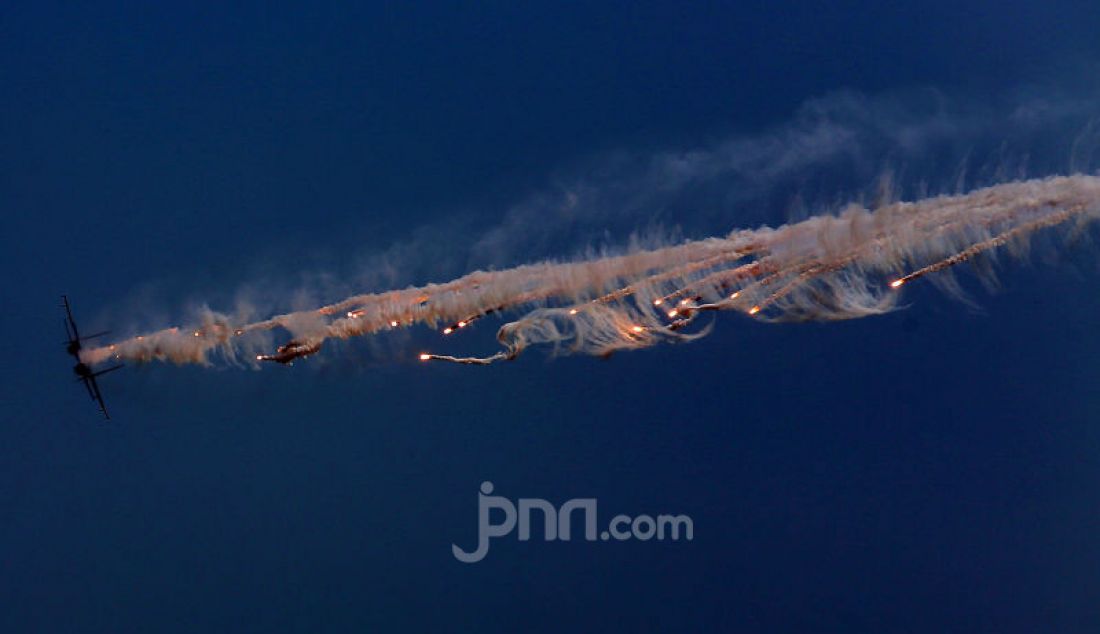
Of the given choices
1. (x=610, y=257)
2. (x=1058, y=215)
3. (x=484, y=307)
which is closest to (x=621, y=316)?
(x=610, y=257)

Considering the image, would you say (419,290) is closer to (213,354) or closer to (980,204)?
(213,354)

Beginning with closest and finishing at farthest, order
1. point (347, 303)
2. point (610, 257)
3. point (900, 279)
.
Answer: point (900, 279)
point (610, 257)
point (347, 303)

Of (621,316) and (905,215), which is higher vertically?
(905,215)

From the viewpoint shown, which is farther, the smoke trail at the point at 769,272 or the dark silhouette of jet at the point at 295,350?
the dark silhouette of jet at the point at 295,350

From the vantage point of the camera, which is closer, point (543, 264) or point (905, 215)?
point (905, 215)

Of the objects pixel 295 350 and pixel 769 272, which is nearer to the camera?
pixel 769 272

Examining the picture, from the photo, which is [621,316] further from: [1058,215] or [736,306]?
[1058,215]

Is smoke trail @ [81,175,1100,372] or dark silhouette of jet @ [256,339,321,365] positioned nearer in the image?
smoke trail @ [81,175,1100,372]

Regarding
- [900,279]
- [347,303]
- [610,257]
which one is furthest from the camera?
[347,303]
